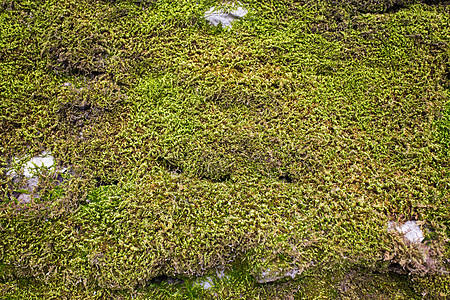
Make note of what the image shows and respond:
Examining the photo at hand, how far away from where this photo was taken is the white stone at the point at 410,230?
7.60 feet

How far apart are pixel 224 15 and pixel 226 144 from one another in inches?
51.3

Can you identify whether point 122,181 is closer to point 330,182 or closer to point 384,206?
point 330,182

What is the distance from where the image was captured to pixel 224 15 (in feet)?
8.66

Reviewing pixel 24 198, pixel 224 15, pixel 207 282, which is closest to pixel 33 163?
pixel 24 198

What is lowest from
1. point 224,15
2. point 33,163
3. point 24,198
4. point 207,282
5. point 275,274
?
point 207,282

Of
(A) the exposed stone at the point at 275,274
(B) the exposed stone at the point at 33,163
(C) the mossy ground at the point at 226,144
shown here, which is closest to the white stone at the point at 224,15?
(C) the mossy ground at the point at 226,144

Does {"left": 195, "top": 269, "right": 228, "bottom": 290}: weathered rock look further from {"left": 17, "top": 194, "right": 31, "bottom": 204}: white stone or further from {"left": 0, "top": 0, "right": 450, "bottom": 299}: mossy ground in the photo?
{"left": 17, "top": 194, "right": 31, "bottom": 204}: white stone

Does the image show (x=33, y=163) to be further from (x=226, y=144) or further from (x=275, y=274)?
(x=275, y=274)

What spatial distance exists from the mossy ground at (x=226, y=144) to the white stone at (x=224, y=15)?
7 centimetres

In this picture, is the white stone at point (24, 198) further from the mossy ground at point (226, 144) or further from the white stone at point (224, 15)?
the white stone at point (224, 15)

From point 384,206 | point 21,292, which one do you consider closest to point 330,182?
point 384,206

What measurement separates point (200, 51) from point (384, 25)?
188 cm

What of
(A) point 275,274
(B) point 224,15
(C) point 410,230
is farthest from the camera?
(B) point 224,15

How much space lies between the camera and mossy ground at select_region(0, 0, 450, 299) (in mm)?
2248
